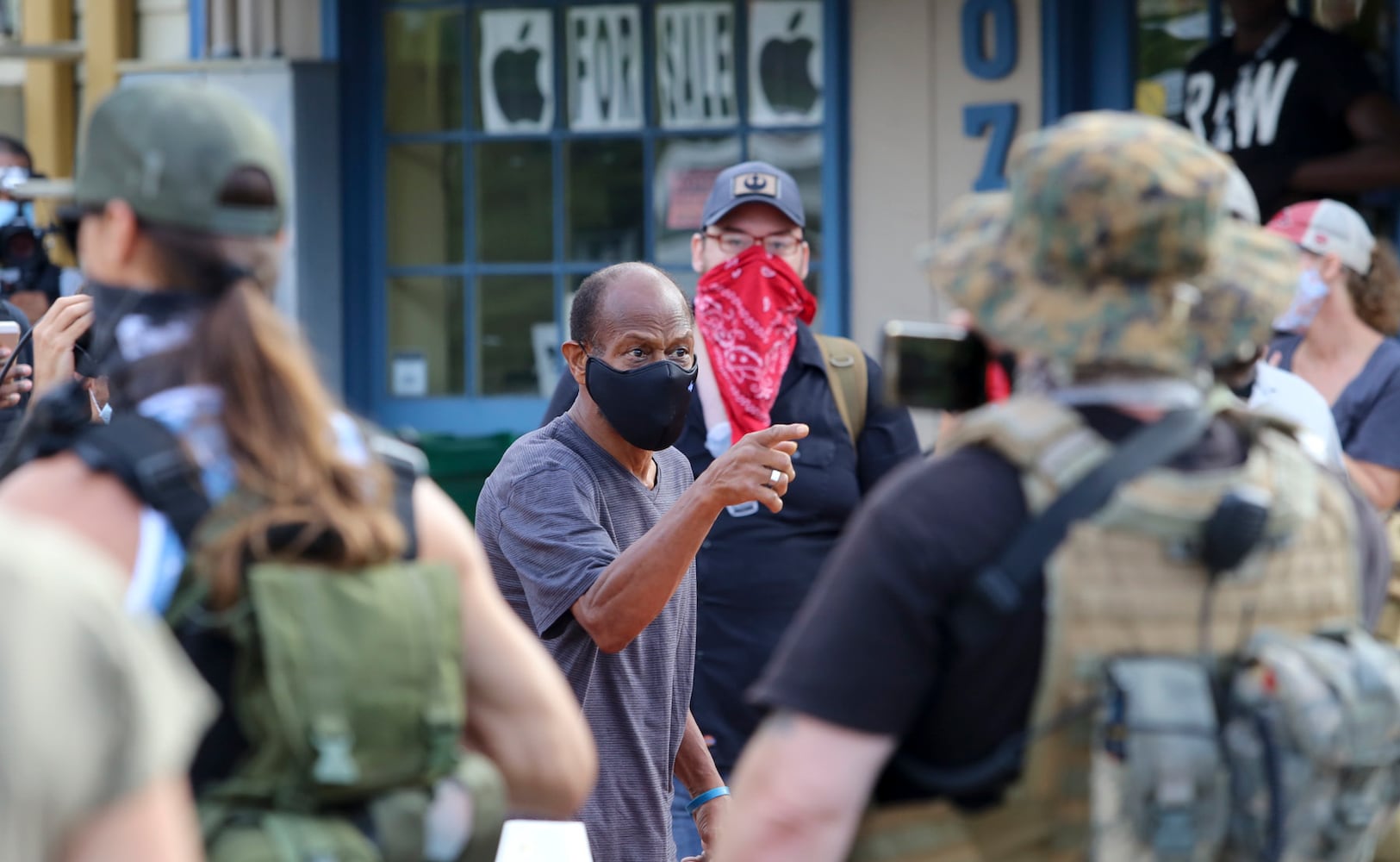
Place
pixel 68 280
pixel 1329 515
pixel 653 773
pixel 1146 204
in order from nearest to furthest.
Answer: pixel 1146 204 → pixel 1329 515 → pixel 653 773 → pixel 68 280

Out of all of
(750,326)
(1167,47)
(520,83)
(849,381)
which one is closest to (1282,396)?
(849,381)

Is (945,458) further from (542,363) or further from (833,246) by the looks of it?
(542,363)

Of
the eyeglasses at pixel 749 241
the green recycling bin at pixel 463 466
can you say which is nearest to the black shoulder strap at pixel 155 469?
the eyeglasses at pixel 749 241

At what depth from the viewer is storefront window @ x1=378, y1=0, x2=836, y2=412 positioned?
20.9ft

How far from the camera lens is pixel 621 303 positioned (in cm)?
338

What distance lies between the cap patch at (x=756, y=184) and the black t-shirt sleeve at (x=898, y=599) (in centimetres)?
277

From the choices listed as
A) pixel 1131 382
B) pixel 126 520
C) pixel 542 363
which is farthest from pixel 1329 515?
pixel 542 363

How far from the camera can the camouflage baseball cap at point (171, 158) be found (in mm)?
1774

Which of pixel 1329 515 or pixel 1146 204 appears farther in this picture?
pixel 1329 515

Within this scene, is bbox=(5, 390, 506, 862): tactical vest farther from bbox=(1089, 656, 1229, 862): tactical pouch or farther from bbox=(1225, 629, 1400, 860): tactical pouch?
bbox=(1225, 629, 1400, 860): tactical pouch

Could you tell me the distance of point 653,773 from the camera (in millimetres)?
3049

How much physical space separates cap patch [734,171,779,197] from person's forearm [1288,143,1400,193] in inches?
66.4

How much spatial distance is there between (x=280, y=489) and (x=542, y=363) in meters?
4.99

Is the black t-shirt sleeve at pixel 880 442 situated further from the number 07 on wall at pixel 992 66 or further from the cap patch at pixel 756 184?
the number 07 on wall at pixel 992 66
